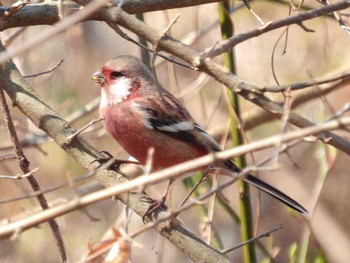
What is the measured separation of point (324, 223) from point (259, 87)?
3840 mm

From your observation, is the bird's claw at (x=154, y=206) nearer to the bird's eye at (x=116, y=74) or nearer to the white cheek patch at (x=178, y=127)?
the white cheek patch at (x=178, y=127)

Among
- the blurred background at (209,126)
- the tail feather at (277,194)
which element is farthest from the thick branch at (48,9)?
A: the blurred background at (209,126)

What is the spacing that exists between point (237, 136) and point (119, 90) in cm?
83

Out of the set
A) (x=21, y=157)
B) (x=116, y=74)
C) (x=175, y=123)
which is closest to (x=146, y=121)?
(x=175, y=123)

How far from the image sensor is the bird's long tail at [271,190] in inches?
177

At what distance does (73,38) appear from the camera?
8.46 m

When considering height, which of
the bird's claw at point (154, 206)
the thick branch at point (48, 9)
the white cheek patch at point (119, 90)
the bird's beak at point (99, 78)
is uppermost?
the thick branch at point (48, 9)

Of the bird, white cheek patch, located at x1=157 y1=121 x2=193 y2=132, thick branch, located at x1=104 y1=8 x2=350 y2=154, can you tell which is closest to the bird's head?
the bird

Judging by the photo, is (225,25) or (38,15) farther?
(225,25)

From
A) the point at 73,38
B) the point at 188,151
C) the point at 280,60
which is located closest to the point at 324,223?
the point at 280,60

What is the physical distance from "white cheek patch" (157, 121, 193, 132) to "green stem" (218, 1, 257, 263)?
0.30m

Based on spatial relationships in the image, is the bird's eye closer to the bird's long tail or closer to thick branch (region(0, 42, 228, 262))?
the bird's long tail

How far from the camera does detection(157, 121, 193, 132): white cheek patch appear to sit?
4870mm

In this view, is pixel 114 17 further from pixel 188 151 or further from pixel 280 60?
pixel 280 60
